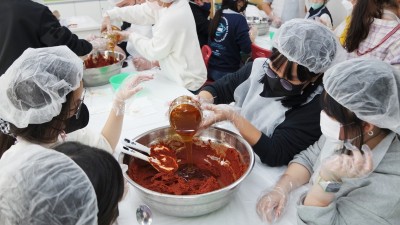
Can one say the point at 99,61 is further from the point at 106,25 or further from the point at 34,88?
the point at 34,88

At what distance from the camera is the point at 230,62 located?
10.1ft

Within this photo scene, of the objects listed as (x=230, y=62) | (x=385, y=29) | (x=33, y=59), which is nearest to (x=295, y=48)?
(x=33, y=59)

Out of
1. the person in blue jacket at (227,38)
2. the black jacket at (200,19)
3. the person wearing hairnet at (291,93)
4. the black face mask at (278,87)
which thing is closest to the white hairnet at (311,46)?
the person wearing hairnet at (291,93)

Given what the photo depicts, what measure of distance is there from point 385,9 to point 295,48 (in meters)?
1.38

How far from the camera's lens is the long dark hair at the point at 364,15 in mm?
2215

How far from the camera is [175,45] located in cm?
221

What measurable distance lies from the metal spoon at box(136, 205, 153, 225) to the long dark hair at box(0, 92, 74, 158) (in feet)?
1.37

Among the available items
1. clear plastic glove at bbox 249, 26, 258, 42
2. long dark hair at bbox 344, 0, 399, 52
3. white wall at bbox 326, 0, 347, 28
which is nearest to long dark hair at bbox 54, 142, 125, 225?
long dark hair at bbox 344, 0, 399, 52

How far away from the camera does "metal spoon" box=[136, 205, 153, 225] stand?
3.52ft

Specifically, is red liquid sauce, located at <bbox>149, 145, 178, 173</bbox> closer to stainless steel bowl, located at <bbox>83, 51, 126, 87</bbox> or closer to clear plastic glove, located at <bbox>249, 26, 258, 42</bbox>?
stainless steel bowl, located at <bbox>83, 51, 126, 87</bbox>

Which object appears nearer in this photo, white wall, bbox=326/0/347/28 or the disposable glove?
the disposable glove

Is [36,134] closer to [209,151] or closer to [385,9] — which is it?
[209,151]

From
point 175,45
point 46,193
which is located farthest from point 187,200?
point 175,45

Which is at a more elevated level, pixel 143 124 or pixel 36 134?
pixel 36 134
